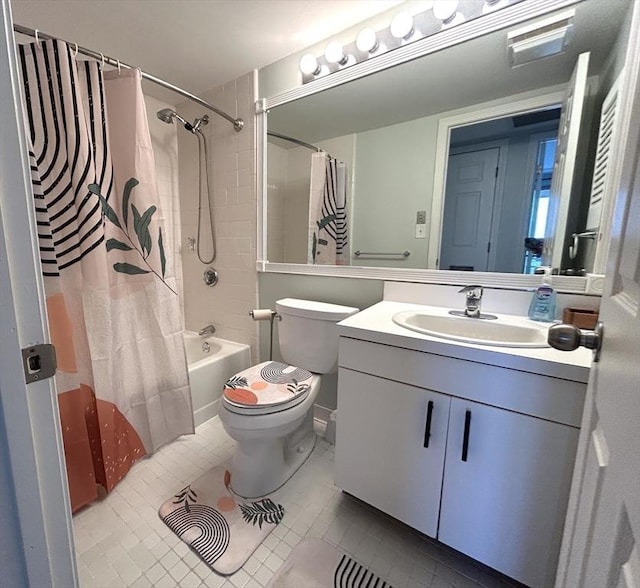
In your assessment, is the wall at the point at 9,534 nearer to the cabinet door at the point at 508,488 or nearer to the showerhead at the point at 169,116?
the cabinet door at the point at 508,488

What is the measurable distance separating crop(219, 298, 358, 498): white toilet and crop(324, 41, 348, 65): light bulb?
1.22 m

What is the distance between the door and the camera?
1232mm

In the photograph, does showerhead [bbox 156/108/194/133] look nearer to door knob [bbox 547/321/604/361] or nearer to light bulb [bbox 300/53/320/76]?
light bulb [bbox 300/53/320/76]

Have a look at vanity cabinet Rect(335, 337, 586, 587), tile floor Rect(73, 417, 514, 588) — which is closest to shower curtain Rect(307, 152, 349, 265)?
vanity cabinet Rect(335, 337, 586, 587)

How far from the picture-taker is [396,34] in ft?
4.18

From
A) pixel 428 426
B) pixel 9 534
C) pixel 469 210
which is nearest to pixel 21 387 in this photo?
pixel 9 534

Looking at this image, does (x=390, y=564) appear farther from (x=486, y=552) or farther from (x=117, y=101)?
(x=117, y=101)

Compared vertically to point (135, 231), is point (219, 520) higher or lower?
lower

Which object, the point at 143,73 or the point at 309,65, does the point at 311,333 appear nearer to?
the point at 309,65

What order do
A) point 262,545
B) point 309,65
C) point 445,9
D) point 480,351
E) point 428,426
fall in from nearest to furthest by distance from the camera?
Result: point 480,351 → point 428,426 → point 262,545 → point 445,9 → point 309,65

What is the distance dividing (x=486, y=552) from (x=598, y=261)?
1.02 meters

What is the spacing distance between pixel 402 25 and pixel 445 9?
0.17 meters

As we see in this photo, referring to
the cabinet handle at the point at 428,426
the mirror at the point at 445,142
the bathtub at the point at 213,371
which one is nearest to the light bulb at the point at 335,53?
the mirror at the point at 445,142

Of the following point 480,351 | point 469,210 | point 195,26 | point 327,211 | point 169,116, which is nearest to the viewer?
point 480,351
